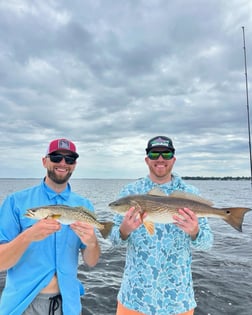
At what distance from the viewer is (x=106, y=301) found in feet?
27.0

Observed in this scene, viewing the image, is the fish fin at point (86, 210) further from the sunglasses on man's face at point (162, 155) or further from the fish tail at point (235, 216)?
the fish tail at point (235, 216)

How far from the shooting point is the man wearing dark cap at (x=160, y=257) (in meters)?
3.91

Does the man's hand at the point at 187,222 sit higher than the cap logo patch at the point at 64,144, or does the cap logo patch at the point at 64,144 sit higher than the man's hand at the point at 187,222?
the cap logo patch at the point at 64,144

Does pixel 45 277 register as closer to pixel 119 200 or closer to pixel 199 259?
pixel 119 200

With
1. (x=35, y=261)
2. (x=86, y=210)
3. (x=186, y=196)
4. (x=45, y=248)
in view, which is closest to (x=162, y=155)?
(x=186, y=196)

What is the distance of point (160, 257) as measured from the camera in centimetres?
400

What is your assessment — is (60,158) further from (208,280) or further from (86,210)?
(208,280)

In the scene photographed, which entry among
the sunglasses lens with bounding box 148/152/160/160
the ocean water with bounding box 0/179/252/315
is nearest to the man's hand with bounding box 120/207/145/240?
the sunglasses lens with bounding box 148/152/160/160

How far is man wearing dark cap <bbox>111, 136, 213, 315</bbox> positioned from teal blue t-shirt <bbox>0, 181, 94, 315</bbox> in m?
0.74

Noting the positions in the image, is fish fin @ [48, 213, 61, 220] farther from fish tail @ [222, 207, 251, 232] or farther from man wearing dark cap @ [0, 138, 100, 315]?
fish tail @ [222, 207, 251, 232]

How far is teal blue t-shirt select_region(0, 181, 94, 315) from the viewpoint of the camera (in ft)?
11.3

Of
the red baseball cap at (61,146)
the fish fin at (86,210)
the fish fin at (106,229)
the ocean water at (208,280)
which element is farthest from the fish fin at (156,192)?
the ocean water at (208,280)

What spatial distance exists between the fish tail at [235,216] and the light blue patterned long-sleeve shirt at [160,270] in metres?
0.40

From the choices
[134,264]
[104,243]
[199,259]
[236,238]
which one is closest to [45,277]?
[134,264]
